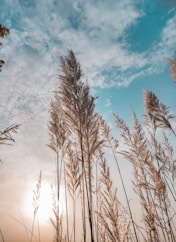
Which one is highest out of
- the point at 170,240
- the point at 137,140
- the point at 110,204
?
the point at 137,140

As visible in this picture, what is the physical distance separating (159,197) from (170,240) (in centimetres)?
70

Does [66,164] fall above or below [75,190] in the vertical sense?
above

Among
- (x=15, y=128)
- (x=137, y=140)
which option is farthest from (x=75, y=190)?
(x=137, y=140)

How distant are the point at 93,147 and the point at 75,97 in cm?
78

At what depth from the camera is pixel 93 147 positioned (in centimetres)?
263

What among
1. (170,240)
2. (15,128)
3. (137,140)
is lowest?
(170,240)

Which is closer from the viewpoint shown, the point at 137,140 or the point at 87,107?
the point at 87,107

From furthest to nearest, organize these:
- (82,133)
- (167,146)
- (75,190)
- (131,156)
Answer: (167,146) < (131,156) < (75,190) < (82,133)

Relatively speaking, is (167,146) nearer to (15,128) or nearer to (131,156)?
(131,156)

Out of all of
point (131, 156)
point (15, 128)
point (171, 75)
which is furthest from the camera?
point (171, 75)

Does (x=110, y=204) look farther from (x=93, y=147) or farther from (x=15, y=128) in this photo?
(x=15, y=128)

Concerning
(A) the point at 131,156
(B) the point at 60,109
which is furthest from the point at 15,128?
(A) the point at 131,156

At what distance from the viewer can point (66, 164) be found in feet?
12.0

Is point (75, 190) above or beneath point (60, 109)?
beneath
